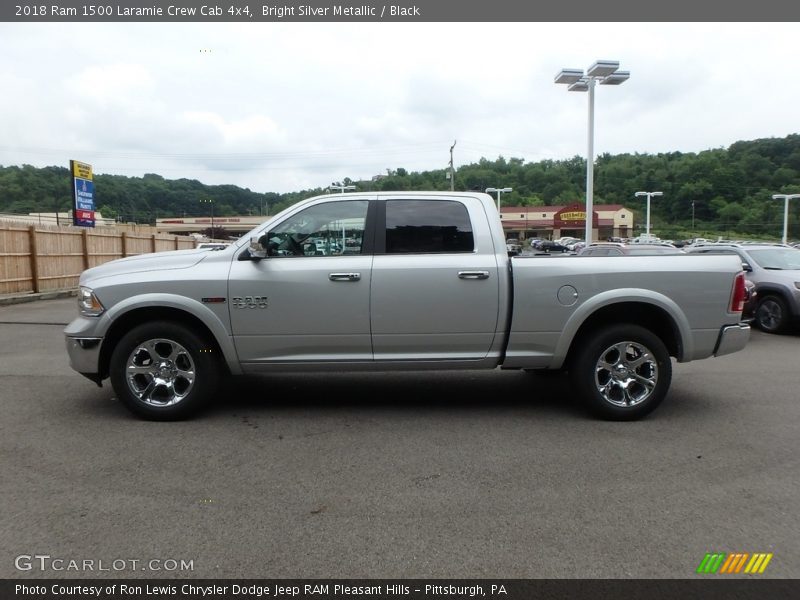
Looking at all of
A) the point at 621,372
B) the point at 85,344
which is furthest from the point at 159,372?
the point at 621,372

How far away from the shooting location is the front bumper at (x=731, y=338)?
5258 mm

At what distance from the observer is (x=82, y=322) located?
5.12 meters

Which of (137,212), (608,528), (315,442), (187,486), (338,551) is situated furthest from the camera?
(137,212)

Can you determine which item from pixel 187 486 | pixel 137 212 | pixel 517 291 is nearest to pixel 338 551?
pixel 187 486

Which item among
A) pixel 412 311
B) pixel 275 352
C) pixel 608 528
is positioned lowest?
pixel 608 528

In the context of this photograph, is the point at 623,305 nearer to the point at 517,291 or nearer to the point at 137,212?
the point at 517,291

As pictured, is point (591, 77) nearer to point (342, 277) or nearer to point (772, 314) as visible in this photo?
point (772, 314)

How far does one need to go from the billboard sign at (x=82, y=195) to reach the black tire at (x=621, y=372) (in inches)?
930

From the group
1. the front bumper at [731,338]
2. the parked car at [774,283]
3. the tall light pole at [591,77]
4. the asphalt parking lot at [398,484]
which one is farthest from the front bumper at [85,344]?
the tall light pole at [591,77]

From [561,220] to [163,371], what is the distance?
126 ft

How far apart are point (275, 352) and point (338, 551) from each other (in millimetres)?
2421

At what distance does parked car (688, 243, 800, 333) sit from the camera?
33.5 ft

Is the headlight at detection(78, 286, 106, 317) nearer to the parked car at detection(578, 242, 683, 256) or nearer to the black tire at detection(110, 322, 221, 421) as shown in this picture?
the black tire at detection(110, 322, 221, 421)

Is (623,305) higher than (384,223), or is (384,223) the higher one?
(384,223)
